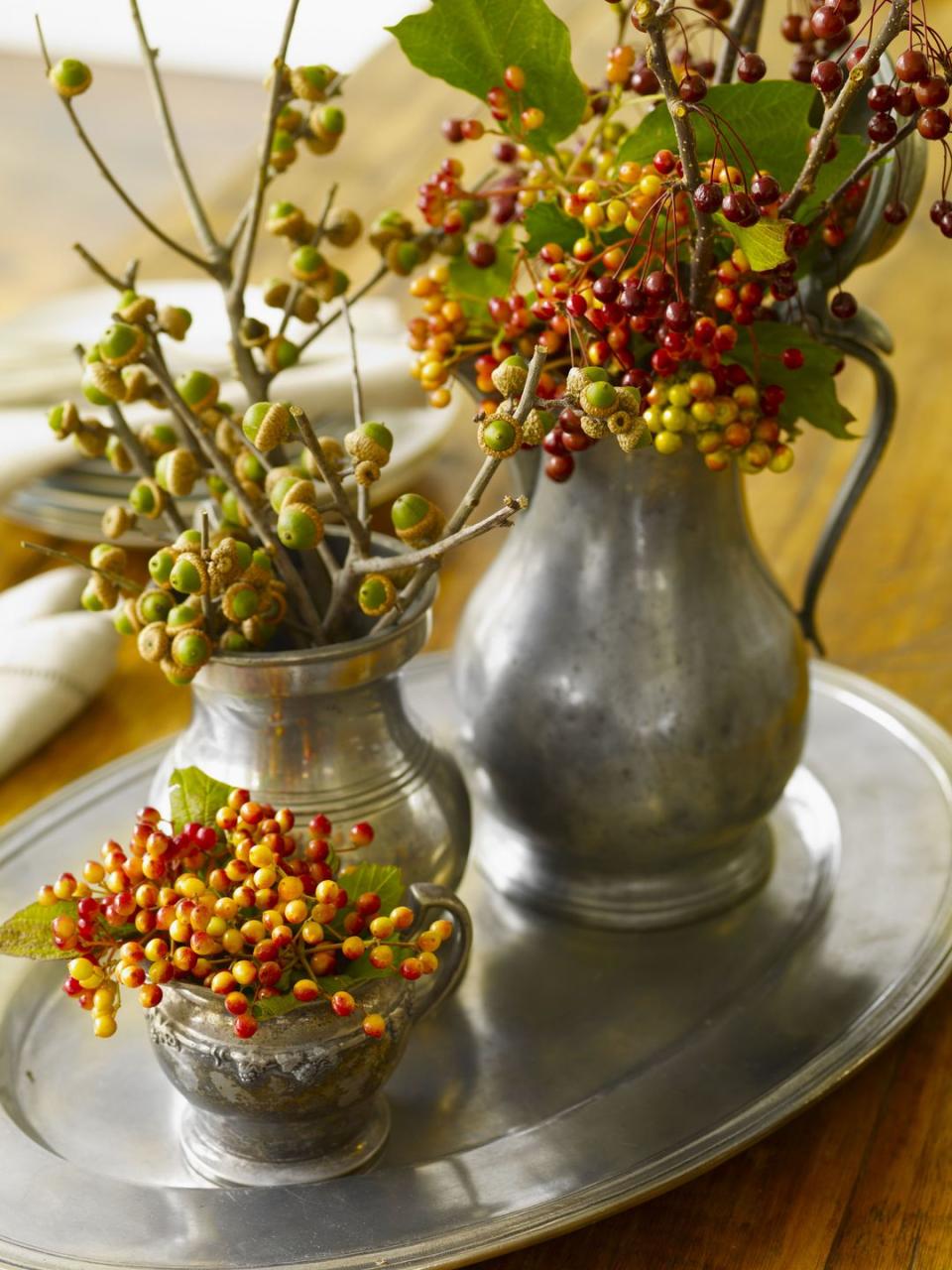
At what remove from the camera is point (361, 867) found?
18.7 inches

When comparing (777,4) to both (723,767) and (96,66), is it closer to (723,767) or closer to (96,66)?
(723,767)

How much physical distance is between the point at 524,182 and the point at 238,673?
0.67 ft

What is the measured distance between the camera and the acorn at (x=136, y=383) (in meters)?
0.51

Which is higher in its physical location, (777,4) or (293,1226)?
(777,4)

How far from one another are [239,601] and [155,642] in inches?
1.1

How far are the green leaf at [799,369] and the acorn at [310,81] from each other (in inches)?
6.3

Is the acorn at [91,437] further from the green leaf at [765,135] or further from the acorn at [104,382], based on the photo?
the green leaf at [765,135]

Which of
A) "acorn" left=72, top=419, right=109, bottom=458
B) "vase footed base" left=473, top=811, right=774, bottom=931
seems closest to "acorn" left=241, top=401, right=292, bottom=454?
"acorn" left=72, top=419, right=109, bottom=458

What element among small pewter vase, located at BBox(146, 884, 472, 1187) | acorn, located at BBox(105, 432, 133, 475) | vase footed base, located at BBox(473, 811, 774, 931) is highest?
acorn, located at BBox(105, 432, 133, 475)

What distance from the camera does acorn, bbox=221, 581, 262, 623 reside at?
47 cm

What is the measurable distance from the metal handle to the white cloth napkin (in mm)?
295

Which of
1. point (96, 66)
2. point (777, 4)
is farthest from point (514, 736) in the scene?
point (96, 66)

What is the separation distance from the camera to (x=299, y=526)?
0.45 meters

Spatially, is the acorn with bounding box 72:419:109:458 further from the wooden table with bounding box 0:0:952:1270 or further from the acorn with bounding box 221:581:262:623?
the wooden table with bounding box 0:0:952:1270
